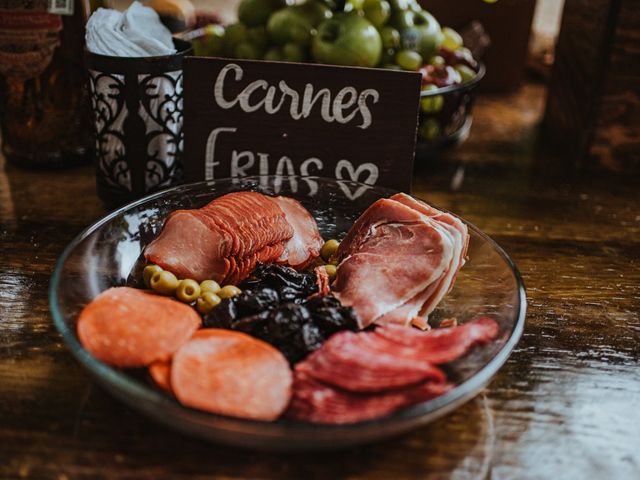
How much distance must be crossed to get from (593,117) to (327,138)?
71 cm

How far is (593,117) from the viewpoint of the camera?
150 cm

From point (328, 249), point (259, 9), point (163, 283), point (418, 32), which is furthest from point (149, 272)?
point (418, 32)

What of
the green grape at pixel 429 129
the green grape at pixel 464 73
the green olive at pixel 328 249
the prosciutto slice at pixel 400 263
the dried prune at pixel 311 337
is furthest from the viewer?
the green grape at pixel 464 73

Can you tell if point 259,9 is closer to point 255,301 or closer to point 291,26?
point 291,26

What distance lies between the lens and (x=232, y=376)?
72 centimetres

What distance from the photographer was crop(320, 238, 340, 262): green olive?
1127 millimetres

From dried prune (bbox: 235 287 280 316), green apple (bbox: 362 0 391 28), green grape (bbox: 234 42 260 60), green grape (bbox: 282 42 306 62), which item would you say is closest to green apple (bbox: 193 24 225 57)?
green grape (bbox: 234 42 260 60)

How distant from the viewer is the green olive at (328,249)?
1.13m

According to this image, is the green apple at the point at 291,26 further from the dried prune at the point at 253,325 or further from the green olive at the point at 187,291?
the dried prune at the point at 253,325

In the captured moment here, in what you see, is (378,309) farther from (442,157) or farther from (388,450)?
(442,157)

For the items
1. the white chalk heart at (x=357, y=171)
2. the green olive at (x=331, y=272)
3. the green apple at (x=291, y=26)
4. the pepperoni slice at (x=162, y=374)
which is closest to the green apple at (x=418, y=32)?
the green apple at (x=291, y=26)

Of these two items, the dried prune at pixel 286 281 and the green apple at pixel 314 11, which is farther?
the green apple at pixel 314 11

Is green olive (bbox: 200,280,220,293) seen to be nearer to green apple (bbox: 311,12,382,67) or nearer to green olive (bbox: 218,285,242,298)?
green olive (bbox: 218,285,242,298)

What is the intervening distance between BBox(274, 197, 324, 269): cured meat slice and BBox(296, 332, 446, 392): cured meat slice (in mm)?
336
